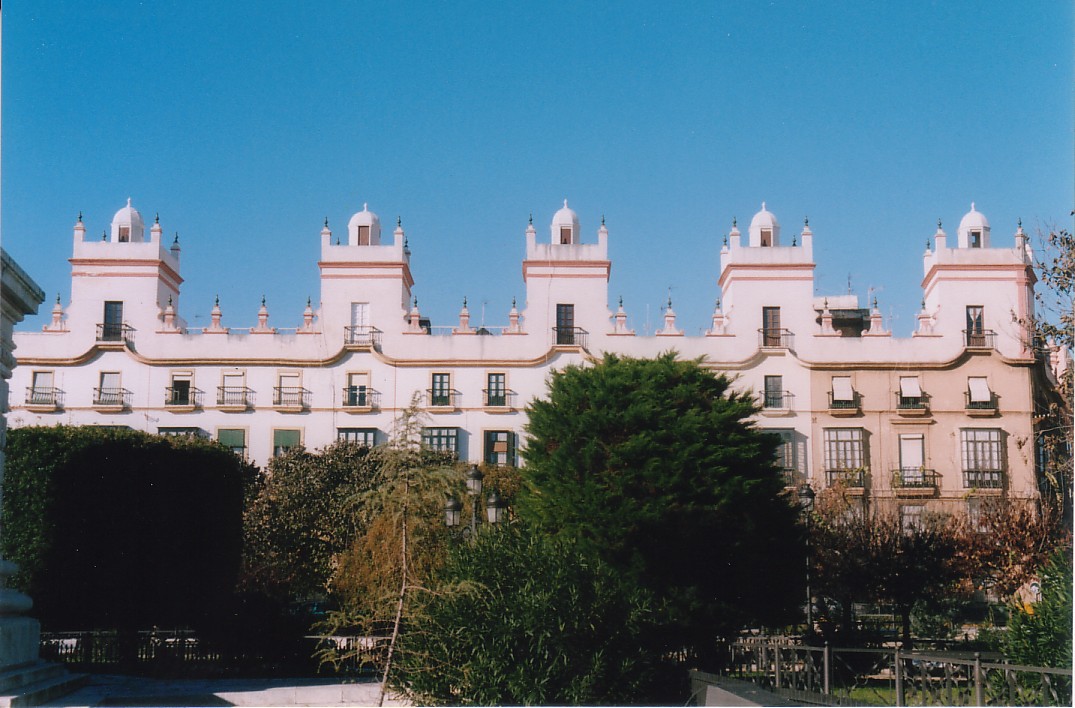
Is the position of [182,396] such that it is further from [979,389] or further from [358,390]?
[979,389]

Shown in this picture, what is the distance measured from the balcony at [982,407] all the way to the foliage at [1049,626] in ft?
117

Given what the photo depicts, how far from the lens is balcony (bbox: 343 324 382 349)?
48031 millimetres

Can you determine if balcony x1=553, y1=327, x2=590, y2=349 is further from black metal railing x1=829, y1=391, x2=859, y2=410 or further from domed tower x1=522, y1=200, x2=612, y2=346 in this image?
black metal railing x1=829, y1=391, x2=859, y2=410

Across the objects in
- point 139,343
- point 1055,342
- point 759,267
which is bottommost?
point 1055,342

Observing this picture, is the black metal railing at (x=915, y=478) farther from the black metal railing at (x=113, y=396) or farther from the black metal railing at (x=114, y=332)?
the black metal railing at (x=114, y=332)

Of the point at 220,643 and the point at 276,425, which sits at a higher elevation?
the point at 276,425

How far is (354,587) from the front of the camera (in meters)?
20.2

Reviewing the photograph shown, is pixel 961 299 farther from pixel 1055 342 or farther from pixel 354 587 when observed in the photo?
pixel 354 587

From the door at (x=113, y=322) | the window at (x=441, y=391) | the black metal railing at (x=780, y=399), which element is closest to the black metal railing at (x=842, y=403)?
the black metal railing at (x=780, y=399)

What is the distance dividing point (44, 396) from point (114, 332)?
11.9ft

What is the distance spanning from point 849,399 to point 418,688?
36.0 metres

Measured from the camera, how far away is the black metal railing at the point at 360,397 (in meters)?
47.2

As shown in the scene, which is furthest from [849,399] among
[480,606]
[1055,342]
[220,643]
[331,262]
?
[480,606]

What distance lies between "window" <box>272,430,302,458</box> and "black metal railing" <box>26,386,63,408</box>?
851 cm
